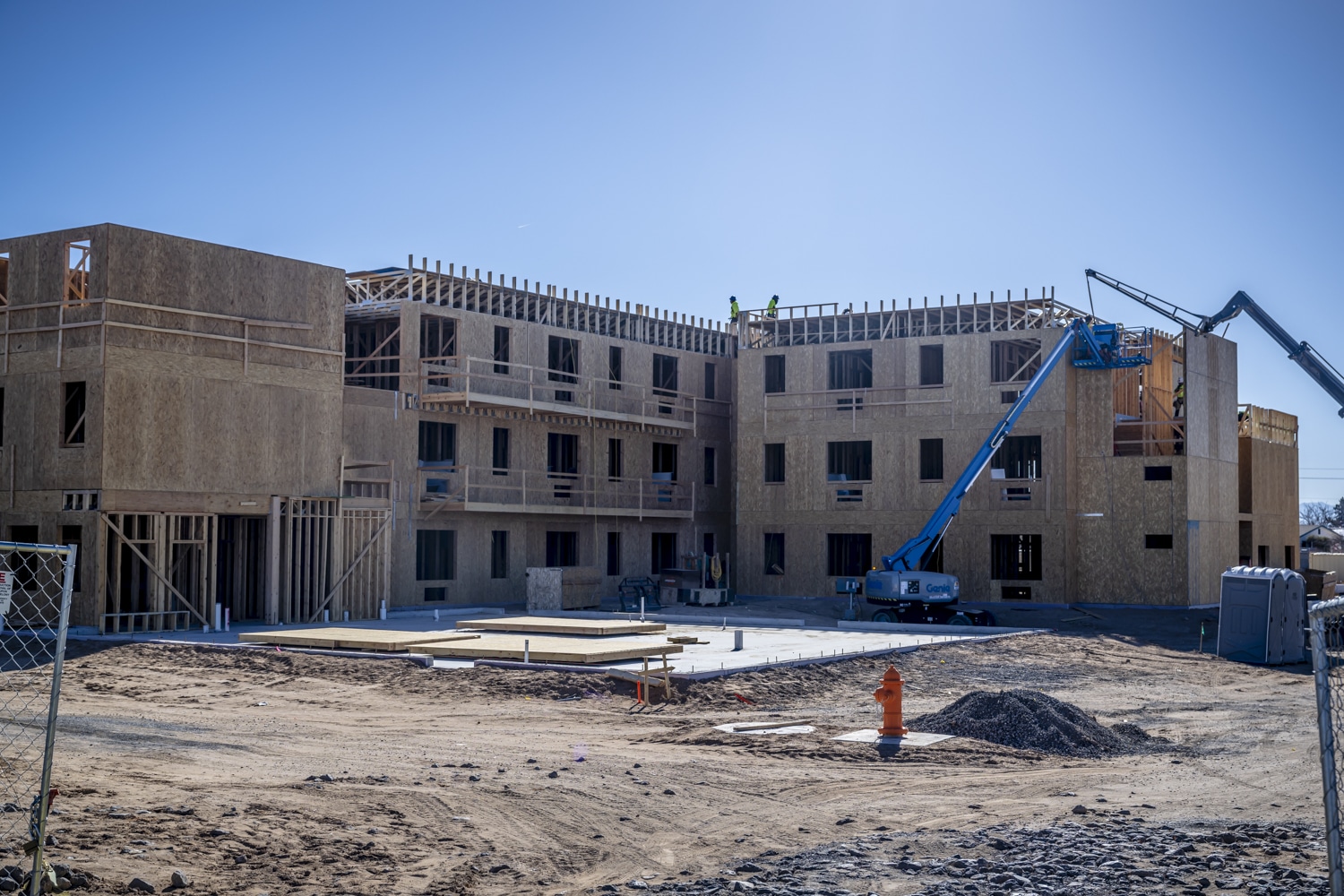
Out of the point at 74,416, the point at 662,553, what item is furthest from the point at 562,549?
the point at 74,416

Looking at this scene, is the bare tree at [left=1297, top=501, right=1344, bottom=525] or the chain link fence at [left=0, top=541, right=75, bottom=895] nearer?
the chain link fence at [left=0, top=541, right=75, bottom=895]

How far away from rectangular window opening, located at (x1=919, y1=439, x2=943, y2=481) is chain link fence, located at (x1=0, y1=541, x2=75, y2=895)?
965 inches

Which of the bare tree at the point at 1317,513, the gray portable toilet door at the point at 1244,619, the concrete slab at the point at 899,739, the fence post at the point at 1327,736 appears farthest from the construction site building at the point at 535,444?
the bare tree at the point at 1317,513

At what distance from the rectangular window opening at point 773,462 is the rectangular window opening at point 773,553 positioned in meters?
1.84

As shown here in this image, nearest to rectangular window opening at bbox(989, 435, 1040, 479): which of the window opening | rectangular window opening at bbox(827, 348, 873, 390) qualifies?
rectangular window opening at bbox(827, 348, 873, 390)

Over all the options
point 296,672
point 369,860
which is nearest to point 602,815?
point 369,860

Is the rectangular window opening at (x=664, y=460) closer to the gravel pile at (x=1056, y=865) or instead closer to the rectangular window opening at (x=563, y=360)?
the rectangular window opening at (x=563, y=360)

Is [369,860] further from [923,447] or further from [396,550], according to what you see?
[923,447]

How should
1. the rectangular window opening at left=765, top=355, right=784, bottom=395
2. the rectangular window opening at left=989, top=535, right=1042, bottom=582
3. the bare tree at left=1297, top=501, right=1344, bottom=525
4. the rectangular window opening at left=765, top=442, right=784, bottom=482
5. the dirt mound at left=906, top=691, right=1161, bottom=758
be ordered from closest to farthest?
the dirt mound at left=906, top=691, right=1161, bottom=758 < the rectangular window opening at left=989, top=535, right=1042, bottom=582 < the rectangular window opening at left=765, top=442, right=784, bottom=482 < the rectangular window opening at left=765, top=355, right=784, bottom=395 < the bare tree at left=1297, top=501, right=1344, bottom=525

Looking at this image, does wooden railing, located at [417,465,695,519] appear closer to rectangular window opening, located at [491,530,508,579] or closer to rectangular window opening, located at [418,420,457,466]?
rectangular window opening, located at [418,420,457,466]

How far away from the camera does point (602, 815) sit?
10750 millimetres

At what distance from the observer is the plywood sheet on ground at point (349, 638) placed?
22641 mm

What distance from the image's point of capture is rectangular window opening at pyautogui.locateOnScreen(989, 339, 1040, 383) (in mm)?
39000

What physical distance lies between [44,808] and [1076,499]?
34.9 meters
